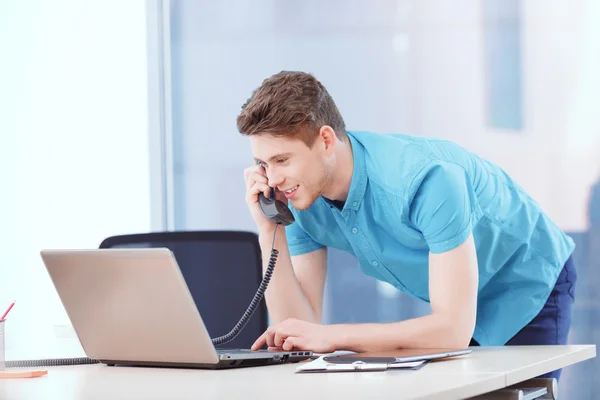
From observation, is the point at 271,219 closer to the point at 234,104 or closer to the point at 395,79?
the point at 395,79

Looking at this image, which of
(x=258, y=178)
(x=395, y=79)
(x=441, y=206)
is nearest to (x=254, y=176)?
(x=258, y=178)

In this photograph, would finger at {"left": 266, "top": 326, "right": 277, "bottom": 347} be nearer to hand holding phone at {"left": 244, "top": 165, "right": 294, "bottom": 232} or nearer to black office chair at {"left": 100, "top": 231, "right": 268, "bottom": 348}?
hand holding phone at {"left": 244, "top": 165, "right": 294, "bottom": 232}

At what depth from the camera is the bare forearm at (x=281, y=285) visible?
6.94ft

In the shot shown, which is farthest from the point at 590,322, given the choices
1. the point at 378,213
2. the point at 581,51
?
the point at 378,213

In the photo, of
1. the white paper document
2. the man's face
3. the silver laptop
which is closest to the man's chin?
the man's face

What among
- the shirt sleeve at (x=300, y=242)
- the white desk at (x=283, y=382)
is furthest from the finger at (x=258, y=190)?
the white desk at (x=283, y=382)

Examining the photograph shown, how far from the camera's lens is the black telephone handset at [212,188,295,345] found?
81.5 inches

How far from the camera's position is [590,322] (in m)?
3.19

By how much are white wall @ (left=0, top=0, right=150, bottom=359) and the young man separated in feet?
6.69

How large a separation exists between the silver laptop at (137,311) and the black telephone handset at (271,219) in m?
0.53

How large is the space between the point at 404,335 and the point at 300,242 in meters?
0.65

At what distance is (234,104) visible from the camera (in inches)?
156

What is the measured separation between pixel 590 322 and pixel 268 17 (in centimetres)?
198

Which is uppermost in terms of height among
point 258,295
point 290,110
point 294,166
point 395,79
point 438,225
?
point 395,79
